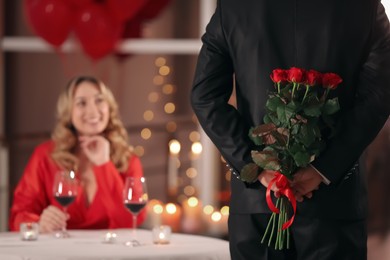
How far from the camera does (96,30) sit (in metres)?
5.41

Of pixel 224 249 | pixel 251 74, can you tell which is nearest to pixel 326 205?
pixel 251 74

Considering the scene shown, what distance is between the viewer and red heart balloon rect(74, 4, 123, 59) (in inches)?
210

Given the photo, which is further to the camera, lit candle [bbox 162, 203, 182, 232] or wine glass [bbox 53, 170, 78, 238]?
lit candle [bbox 162, 203, 182, 232]

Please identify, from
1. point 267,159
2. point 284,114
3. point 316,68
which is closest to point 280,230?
point 267,159

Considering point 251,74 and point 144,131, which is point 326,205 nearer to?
point 251,74

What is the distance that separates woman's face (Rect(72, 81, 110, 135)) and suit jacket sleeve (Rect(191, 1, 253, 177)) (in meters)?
1.75

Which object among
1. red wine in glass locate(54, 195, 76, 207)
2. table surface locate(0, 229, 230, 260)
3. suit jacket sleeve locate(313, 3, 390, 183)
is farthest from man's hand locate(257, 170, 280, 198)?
red wine in glass locate(54, 195, 76, 207)

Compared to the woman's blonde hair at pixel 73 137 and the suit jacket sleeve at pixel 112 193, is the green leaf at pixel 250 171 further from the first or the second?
the woman's blonde hair at pixel 73 137

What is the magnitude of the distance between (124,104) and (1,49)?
897 mm

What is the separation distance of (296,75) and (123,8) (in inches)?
136

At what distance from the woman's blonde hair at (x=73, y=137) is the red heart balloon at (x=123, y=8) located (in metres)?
1.27

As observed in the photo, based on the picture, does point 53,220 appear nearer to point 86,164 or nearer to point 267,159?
point 86,164

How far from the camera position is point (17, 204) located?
12.6ft

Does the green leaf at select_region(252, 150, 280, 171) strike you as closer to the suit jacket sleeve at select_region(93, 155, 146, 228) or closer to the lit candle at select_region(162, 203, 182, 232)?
the suit jacket sleeve at select_region(93, 155, 146, 228)
